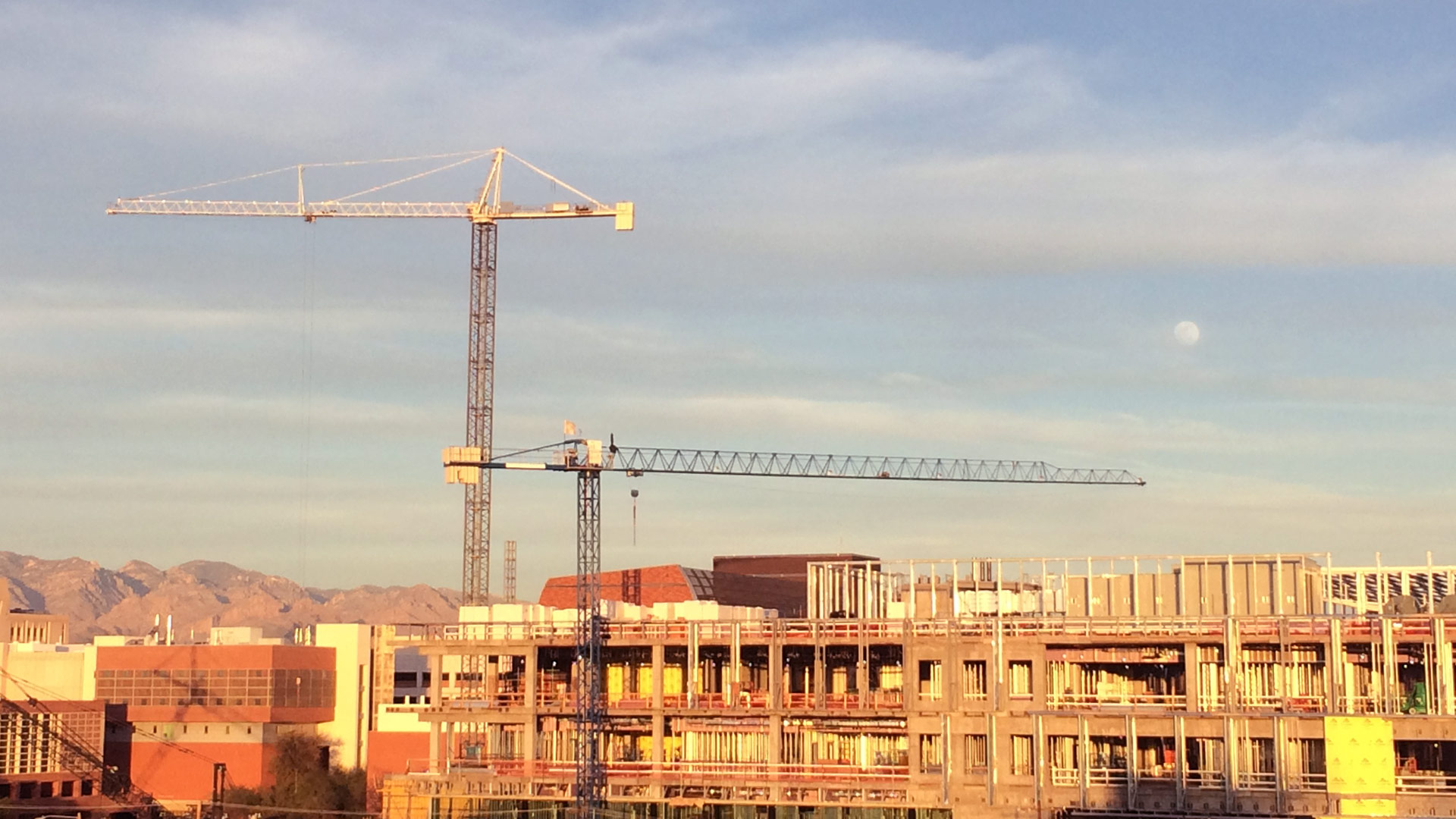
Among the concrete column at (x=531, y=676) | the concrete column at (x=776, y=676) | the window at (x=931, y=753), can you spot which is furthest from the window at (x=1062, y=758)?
the concrete column at (x=531, y=676)

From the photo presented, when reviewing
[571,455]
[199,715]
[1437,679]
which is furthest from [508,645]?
[199,715]

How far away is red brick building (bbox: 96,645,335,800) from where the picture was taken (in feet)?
548

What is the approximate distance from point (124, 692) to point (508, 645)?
73.6 meters

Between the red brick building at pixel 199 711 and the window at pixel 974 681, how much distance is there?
84137 millimetres

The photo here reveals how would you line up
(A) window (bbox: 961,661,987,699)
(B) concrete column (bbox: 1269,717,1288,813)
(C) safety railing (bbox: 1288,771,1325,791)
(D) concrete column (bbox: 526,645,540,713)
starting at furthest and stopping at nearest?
(D) concrete column (bbox: 526,645,540,713)
(A) window (bbox: 961,661,987,699)
(C) safety railing (bbox: 1288,771,1325,791)
(B) concrete column (bbox: 1269,717,1288,813)

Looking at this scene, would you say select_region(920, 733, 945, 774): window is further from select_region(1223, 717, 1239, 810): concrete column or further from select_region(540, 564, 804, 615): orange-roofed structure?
select_region(540, 564, 804, 615): orange-roofed structure

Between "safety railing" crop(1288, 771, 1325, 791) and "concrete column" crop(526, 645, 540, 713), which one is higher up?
"concrete column" crop(526, 645, 540, 713)

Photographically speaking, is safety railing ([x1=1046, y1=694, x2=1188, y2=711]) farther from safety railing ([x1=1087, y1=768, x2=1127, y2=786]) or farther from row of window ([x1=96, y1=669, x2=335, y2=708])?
row of window ([x1=96, y1=669, x2=335, y2=708])

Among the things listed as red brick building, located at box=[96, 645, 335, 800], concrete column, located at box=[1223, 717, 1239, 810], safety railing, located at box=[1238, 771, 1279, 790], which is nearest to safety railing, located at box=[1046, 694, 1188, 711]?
concrete column, located at box=[1223, 717, 1239, 810]

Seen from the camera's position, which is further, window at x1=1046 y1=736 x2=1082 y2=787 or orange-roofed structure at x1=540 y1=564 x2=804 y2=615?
orange-roofed structure at x1=540 y1=564 x2=804 y2=615

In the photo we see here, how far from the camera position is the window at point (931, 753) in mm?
102188

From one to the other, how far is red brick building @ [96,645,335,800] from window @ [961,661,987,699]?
84137 mm

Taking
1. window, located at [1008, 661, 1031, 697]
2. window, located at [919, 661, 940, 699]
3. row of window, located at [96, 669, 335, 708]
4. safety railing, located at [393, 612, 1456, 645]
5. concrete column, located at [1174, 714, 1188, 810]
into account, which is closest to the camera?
concrete column, located at [1174, 714, 1188, 810]

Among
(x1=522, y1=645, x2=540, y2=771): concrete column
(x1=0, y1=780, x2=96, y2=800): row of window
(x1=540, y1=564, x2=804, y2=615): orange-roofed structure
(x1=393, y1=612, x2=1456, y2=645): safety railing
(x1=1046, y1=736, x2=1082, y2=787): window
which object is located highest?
(x1=540, y1=564, x2=804, y2=615): orange-roofed structure
